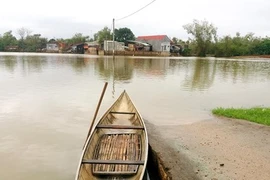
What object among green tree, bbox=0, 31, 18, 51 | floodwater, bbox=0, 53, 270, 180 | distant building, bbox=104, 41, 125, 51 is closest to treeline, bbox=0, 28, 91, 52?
green tree, bbox=0, 31, 18, 51

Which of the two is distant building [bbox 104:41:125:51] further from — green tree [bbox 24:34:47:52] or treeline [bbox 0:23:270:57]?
green tree [bbox 24:34:47:52]

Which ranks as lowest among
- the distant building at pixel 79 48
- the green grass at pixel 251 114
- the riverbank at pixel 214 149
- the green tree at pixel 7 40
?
the riverbank at pixel 214 149

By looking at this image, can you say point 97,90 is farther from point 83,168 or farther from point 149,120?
point 83,168

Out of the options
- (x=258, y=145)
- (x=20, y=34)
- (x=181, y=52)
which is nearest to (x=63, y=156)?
(x=258, y=145)

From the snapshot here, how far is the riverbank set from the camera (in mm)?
5090

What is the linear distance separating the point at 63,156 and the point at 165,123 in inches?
154

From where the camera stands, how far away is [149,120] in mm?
9203

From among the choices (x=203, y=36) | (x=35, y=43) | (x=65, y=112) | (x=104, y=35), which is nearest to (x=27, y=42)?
(x=35, y=43)

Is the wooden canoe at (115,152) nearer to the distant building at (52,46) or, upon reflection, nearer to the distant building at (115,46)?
the distant building at (115,46)

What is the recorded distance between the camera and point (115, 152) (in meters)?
5.48

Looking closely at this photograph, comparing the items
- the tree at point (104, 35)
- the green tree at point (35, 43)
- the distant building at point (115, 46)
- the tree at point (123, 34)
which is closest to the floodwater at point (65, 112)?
the distant building at point (115, 46)

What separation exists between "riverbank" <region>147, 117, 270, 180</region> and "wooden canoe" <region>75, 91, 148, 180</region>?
58cm

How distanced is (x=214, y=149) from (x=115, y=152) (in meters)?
2.52

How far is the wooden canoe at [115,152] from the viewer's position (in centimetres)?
448
